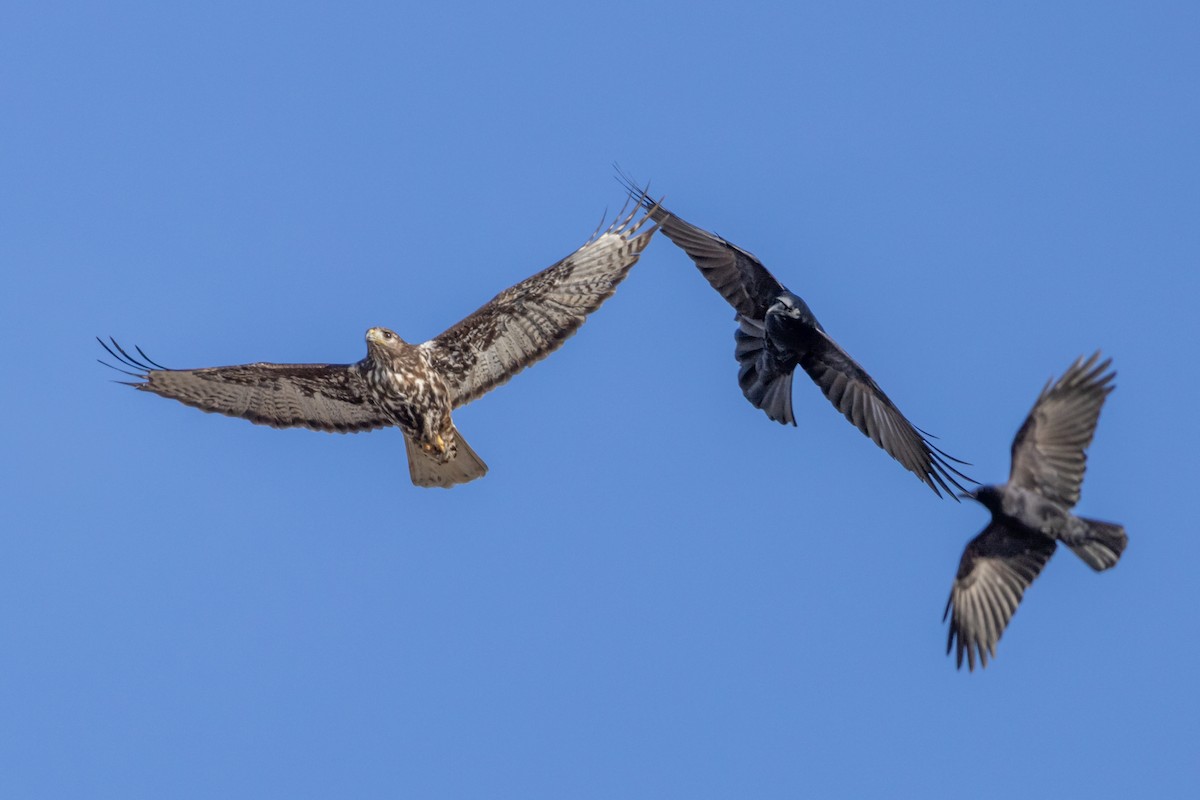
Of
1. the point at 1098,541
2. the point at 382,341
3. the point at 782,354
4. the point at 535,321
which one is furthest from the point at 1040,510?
the point at 382,341

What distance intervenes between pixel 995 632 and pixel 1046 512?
1065mm

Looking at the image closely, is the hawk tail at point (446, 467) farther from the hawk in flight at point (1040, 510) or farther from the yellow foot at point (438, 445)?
the hawk in flight at point (1040, 510)

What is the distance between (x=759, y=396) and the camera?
1523 centimetres

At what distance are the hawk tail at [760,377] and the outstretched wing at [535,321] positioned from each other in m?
1.17

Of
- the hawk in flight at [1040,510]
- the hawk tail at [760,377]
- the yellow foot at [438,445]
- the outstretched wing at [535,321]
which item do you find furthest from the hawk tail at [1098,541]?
the yellow foot at [438,445]

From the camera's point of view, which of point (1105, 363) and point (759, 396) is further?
point (759, 396)

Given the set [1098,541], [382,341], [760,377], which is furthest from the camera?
[760,377]

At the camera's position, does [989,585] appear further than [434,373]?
No

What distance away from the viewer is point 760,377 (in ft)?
49.8

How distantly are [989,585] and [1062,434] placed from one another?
134 centimetres

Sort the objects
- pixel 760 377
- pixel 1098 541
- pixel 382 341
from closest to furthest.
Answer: pixel 1098 541, pixel 382 341, pixel 760 377

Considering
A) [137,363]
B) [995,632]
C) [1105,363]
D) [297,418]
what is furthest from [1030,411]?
[137,363]

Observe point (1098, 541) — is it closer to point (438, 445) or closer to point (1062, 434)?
point (1062, 434)

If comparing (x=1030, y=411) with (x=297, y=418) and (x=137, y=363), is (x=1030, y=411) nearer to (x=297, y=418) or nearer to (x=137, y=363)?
(x=297, y=418)
